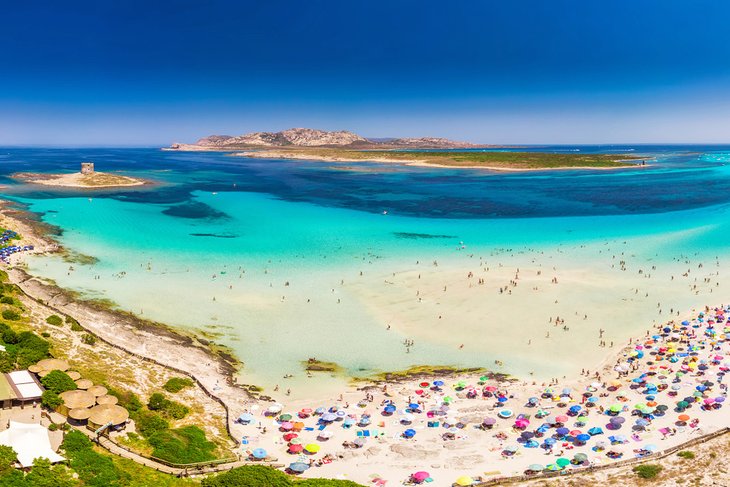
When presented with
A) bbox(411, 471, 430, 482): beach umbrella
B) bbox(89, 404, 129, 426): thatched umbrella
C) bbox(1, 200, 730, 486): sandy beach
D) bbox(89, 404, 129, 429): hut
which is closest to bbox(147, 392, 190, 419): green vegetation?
bbox(89, 404, 129, 429): hut

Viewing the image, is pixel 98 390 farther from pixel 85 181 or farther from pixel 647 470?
pixel 85 181

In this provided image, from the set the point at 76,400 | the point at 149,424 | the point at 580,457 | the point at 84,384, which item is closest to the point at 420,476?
the point at 580,457

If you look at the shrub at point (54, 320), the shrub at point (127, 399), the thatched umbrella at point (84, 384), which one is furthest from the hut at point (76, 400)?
the shrub at point (54, 320)

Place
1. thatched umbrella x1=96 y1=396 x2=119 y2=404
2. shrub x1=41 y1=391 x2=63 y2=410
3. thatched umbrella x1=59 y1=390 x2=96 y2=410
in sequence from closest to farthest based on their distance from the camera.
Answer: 1. shrub x1=41 y1=391 x2=63 y2=410
2. thatched umbrella x1=59 y1=390 x2=96 y2=410
3. thatched umbrella x1=96 y1=396 x2=119 y2=404

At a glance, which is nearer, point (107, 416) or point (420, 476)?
point (420, 476)

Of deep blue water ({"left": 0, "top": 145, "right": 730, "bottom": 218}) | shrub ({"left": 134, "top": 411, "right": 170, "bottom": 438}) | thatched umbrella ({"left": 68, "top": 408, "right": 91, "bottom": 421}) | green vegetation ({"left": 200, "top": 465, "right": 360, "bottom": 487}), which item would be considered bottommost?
green vegetation ({"left": 200, "top": 465, "right": 360, "bottom": 487})

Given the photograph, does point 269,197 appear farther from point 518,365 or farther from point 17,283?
point 518,365

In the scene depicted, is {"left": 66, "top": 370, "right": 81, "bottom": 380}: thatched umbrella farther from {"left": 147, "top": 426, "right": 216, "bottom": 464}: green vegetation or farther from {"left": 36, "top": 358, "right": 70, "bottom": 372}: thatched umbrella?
{"left": 147, "top": 426, "right": 216, "bottom": 464}: green vegetation

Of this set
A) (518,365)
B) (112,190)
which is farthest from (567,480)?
(112,190)
